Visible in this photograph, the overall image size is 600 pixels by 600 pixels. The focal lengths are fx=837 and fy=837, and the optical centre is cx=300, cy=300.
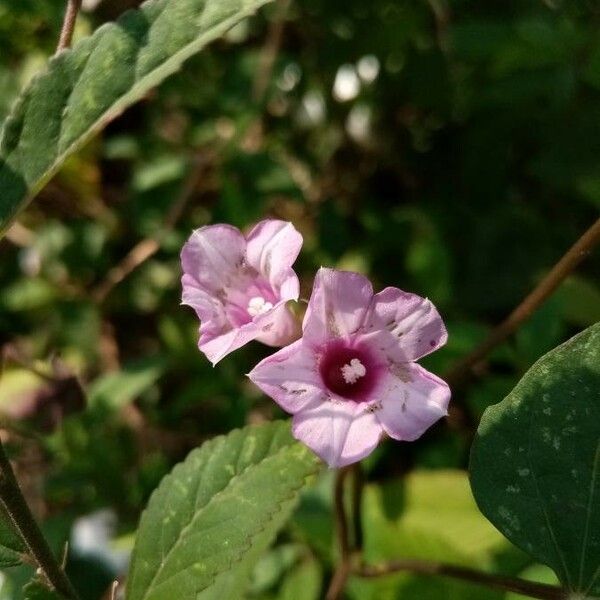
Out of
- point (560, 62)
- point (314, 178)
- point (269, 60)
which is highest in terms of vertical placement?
point (269, 60)

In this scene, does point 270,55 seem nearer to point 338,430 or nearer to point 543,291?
point 543,291

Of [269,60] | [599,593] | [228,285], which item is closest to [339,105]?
[269,60]

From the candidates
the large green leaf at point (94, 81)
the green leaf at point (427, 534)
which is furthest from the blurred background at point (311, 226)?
the large green leaf at point (94, 81)

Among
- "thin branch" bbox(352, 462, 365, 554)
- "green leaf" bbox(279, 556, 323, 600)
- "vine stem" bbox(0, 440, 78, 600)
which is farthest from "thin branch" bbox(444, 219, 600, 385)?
"vine stem" bbox(0, 440, 78, 600)

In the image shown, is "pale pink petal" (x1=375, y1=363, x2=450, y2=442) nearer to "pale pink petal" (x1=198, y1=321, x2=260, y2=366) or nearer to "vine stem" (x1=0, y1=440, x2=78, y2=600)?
"pale pink petal" (x1=198, y1=321, x2=260, y2=366)

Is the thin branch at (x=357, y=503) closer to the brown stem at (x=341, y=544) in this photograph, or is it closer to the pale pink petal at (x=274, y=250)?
the brown stem at (x=341, y=544)

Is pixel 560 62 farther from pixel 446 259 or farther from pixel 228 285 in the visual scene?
pixel 228 285

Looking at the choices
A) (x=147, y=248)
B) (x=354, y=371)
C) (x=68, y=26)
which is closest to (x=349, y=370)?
(x=354, y=371)
